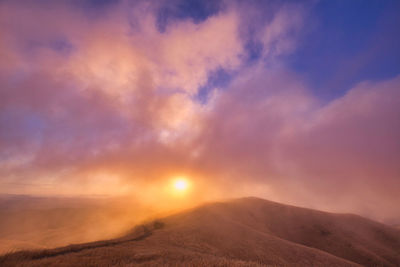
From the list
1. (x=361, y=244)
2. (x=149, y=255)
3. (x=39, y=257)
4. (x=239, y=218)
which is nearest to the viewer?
(x=39, y=257)

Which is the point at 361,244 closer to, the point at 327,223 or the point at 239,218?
the point at 327,223

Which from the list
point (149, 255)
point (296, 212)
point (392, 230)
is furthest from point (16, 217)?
point (392, 230)

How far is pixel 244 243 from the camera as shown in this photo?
29250mm

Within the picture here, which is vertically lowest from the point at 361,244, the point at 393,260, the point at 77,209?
the point at 393,260

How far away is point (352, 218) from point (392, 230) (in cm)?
931

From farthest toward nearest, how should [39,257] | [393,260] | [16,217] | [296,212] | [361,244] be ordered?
[16,217]
[296,212]
[361,244]
[393,260]
[39,257]

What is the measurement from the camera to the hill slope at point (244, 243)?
15.8 metres

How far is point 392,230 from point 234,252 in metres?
60.7

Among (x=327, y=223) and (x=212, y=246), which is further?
(x=327, y=223)

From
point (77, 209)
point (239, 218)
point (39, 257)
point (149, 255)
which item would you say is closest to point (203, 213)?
point (239, 218)

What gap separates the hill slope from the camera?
1577 centimetres

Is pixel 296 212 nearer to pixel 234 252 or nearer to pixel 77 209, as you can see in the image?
pixel 234 252

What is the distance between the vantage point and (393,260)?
39.5 m

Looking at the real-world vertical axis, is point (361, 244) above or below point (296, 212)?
below
